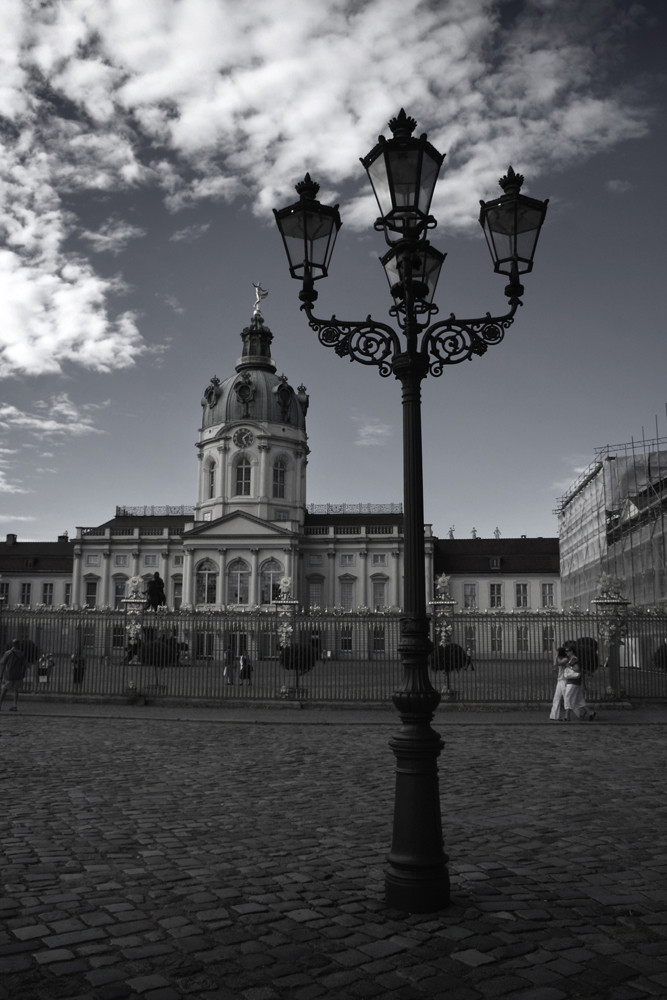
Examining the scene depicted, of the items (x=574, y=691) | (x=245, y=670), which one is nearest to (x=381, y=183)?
(x=574, y=691)

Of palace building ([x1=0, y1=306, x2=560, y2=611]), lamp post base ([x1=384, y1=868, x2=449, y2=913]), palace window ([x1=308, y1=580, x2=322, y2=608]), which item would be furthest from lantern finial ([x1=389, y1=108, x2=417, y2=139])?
palace window ([x1=308, y1=580, x2=322, y2=608])

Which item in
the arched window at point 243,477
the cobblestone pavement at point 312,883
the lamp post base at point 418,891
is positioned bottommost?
the cobblestone pavement at point 312,883

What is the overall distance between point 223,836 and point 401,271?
17.1 feet

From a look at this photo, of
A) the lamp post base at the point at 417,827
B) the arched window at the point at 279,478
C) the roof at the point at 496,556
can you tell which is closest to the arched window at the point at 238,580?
the arched window at the point at 279,478

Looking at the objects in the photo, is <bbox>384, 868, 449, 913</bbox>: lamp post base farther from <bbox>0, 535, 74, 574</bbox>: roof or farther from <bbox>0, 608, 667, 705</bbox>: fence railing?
<bbox>0, 535, 74, 574</bbox>: roof

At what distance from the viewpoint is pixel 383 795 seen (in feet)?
32.2

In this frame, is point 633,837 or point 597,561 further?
point 597,561

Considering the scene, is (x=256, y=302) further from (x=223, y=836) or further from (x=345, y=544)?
(x=223, y=836)

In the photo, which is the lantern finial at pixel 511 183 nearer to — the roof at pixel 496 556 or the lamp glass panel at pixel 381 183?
the lamp glass panel at pixel 381 183

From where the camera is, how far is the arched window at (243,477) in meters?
71.2

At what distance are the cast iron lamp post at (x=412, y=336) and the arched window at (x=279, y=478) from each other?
209ft

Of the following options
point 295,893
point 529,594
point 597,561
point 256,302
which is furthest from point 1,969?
point 256,302

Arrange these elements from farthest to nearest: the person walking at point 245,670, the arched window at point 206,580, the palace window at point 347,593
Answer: the palace window at point 347,593 < the arched window at point 206,580 < the person walking at point 245,670

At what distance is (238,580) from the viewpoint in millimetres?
67125
